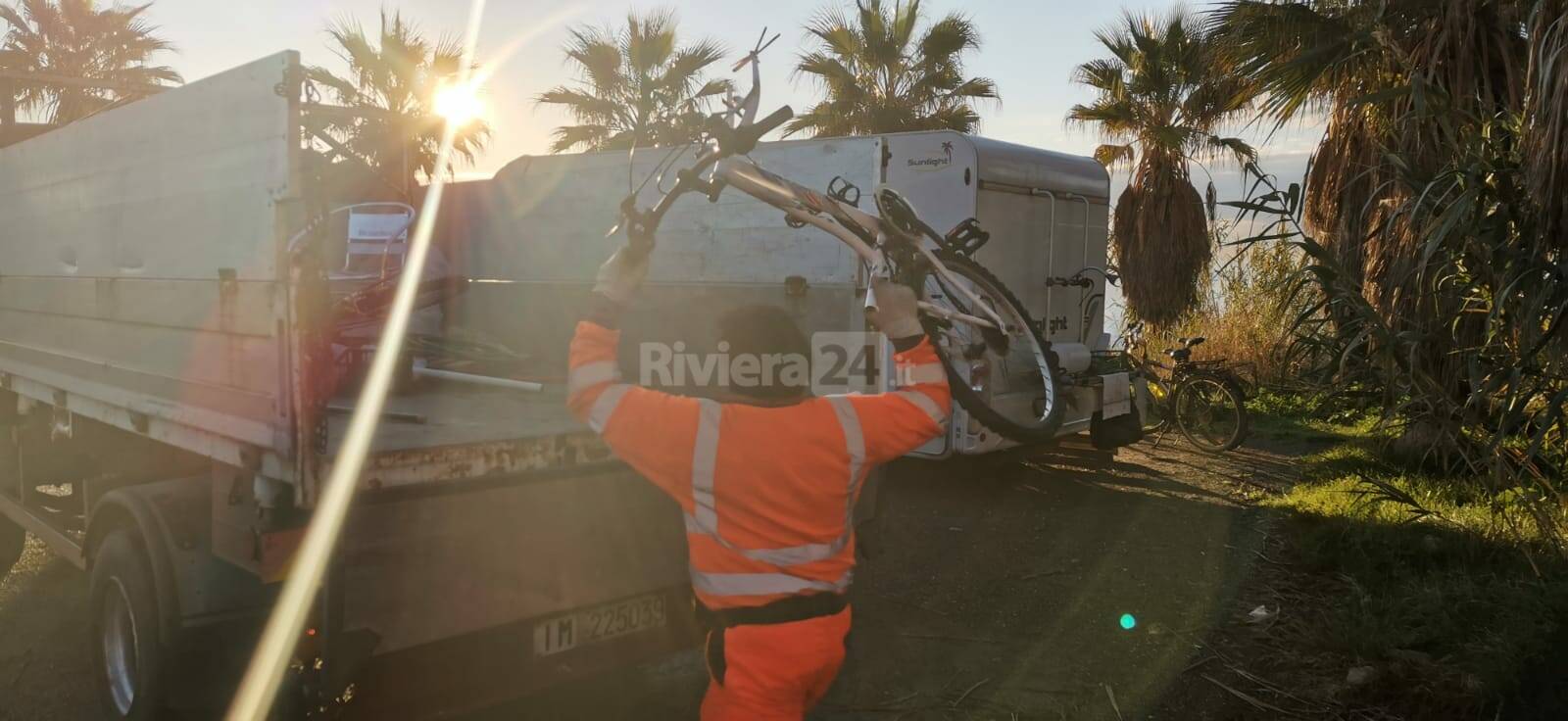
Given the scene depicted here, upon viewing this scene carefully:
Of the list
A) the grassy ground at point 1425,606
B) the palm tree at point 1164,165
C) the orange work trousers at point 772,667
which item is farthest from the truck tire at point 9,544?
the palm tree at point 1164,165

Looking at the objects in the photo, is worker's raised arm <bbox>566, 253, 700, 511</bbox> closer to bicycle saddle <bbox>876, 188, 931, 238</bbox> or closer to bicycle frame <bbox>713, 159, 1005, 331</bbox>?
bicycle frame <bbox>713, 159, 1005, 331</bbox>

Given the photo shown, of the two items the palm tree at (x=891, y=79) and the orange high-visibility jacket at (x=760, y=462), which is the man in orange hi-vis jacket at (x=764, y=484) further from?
the palm tree at (x=891, y=79)

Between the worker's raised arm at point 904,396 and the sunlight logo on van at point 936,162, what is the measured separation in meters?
5.31

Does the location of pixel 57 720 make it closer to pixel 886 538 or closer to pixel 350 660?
pixel 350 660

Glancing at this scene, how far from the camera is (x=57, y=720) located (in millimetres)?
4207

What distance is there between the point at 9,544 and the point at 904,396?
19.2 ft

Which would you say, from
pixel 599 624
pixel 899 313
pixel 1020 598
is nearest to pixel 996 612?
pixel 1020 598

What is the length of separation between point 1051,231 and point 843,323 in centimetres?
379

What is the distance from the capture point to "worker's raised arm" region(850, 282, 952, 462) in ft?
9.18

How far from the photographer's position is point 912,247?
11.9ft

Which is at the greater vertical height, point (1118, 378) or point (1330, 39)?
point (1330, 39)

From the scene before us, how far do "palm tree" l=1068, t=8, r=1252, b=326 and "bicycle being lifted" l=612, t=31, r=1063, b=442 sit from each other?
12889 millimetres

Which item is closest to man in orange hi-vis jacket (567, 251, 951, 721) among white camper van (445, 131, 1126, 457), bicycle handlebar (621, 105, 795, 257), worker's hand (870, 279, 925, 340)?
worker's hand (870, 279, 925, 340)

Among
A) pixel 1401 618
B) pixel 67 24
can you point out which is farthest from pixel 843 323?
pixel 67 24
